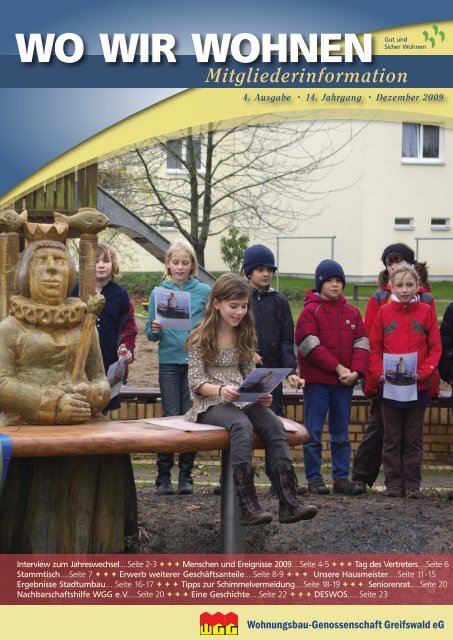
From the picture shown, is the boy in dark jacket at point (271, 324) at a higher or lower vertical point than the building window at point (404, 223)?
lower

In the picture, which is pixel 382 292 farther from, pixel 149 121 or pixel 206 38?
pixel 206 38

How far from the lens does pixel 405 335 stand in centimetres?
762

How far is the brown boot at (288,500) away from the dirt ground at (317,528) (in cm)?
Answer: 65

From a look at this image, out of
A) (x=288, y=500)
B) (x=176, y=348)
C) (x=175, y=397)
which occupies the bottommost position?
(x=288, y=500)

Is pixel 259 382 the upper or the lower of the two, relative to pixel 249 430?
upper

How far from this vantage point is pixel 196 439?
18.0ft

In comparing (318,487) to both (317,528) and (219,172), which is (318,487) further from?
(219,172)

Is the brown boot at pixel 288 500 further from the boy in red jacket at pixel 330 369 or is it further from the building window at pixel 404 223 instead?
the building window at pixel 404 223

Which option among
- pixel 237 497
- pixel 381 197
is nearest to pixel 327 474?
pixel 237 497

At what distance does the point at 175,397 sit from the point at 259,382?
81.0 inches

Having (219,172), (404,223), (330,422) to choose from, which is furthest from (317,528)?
(404,223)

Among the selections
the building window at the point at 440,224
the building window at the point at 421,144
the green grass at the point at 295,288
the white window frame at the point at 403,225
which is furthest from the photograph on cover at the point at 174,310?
the building window at the point at 440,224

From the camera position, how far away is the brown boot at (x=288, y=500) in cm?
552

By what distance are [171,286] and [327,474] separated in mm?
2159
